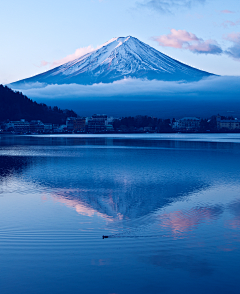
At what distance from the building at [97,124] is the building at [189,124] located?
34.1 m

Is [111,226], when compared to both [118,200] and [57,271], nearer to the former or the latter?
[57,271]

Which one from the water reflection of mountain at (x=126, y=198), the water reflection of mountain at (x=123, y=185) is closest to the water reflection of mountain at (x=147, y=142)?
the water reflection of mountain at (x=123, y=185)

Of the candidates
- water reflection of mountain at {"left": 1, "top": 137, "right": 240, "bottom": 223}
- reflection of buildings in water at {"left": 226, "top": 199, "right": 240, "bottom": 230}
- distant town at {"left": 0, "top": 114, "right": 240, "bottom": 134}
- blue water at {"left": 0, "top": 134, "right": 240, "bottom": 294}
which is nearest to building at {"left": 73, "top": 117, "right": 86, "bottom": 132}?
distant town at {"left": 0, "top": 114, "right": 240, "bottom": 134}

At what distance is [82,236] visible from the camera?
7730 millimetres

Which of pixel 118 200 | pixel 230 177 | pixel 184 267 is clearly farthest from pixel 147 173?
pixel 184 267

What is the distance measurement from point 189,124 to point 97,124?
4228cm

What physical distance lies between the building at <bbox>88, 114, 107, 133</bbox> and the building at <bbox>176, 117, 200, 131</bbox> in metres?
34.1

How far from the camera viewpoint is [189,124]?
161 m

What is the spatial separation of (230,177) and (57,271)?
13.5 meters

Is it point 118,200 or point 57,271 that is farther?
point 118,200

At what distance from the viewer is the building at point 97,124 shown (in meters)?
166

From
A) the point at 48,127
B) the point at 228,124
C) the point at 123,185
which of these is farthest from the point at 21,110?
the point at 123,185

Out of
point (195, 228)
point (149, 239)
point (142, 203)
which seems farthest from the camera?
point (142, 203)

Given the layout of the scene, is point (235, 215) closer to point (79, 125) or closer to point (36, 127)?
point (36, 127)
